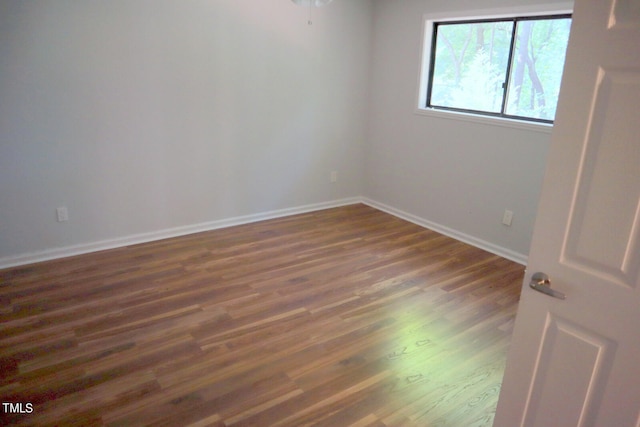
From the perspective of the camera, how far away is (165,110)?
367 cm

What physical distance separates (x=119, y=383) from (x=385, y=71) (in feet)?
12.5

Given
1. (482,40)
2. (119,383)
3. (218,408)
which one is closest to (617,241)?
(218,408)

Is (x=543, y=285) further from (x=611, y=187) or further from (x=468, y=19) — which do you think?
(x=468, y=19)

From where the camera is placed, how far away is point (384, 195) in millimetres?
4930

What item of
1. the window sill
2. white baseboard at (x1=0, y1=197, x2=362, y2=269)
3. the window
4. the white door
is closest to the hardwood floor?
white baseboard at (x1=0, y1=197, x2=362, y2=269)

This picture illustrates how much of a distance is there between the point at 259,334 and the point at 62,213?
200 cm

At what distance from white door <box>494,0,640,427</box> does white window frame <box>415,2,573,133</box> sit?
7.67ft

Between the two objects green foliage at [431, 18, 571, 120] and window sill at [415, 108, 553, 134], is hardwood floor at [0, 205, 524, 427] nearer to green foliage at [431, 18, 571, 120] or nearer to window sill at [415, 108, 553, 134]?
window sill at [415, 108, 553, 134]

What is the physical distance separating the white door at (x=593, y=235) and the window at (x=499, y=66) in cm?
221

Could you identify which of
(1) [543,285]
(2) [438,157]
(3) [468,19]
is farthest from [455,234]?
(1) [543,285]

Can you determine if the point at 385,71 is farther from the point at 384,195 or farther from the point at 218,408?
the point at 218,408

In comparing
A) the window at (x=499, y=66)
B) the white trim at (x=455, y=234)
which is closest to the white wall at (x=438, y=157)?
the white trim at (x=455, y=234)

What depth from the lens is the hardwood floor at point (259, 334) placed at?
79.4 inches

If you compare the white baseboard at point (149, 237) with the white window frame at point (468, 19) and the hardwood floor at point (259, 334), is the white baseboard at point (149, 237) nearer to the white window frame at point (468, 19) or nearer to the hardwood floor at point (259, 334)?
the hardwood floor at point (259, 334)
